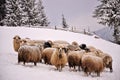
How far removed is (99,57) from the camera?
808 centimetres

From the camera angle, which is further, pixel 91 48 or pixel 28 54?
pixel 91 48

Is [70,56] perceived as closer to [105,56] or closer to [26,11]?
[105,56]

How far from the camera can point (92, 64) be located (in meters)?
7.72

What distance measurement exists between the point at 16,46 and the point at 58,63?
3.40ft

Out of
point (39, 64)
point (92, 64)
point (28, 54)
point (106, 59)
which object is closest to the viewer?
point (28, 54)

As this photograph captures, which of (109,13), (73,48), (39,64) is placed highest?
(109,13)

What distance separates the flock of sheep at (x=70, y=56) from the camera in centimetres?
765

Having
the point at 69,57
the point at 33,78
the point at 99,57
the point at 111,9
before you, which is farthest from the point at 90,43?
the point at 33,78

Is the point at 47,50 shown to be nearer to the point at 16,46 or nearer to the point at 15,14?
the point at 16,46

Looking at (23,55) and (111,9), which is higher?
(111,9)

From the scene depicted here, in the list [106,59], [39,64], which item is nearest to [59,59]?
[39,64]

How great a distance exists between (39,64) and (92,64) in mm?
1290

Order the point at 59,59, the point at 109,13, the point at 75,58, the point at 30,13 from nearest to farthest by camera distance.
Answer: the point at 109,13 < the point at 59,59 < the point at 75,58 < the point at 30,13

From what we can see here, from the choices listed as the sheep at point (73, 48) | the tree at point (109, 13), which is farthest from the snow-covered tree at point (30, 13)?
the tree at point (109, 13)
